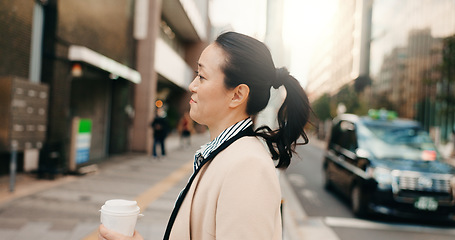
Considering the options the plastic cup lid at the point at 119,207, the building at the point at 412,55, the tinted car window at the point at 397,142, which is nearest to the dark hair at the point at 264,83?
the plastic cup lid at the point at 119,207

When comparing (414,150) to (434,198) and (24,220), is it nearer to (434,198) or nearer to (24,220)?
(434,198)

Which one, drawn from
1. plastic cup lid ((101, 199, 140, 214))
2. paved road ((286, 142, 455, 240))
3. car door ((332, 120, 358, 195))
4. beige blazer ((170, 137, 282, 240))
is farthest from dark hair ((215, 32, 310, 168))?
car door ((332, 120, 358, 195))

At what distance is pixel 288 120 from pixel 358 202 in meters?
6.37

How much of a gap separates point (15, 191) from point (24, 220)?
7.14 ft

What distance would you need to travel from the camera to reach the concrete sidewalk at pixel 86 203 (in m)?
5.17

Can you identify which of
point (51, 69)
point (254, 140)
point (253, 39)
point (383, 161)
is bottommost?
point (383, 161)

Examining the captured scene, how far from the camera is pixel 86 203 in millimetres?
6797

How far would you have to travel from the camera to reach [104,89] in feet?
49.0

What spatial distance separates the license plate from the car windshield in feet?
3.19

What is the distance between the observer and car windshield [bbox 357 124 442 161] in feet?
25.0

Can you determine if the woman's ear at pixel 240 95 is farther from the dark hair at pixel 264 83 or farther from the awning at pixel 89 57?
the awning at pixel 89 57

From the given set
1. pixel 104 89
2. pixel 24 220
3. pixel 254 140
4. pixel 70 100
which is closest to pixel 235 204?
pixel 254 140

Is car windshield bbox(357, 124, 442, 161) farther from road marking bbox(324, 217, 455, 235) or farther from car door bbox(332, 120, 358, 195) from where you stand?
road marking bbox(324, 217, 455, 235)

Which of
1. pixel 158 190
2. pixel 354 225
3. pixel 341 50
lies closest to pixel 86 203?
pixel 158 190
